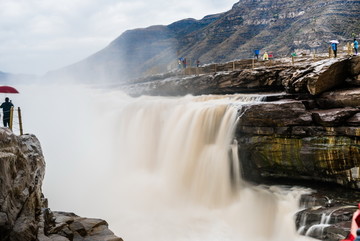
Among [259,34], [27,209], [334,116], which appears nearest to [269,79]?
[334,116]

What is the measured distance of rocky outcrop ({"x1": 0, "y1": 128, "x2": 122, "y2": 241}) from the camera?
720 centimetres

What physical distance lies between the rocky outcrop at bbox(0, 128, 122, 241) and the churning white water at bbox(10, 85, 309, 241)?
3681 millimetres

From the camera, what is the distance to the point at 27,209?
8.31 meters

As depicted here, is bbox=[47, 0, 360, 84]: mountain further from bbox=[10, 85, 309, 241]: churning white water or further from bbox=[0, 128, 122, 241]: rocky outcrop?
bbox=[0, 128, 122, 241]: rocky outcrop

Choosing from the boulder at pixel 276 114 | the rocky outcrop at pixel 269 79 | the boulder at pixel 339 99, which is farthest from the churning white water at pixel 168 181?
the boulder at pixel 339 99

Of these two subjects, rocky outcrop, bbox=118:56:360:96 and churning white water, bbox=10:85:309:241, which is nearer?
churning white water, bbox=10:85:309:241

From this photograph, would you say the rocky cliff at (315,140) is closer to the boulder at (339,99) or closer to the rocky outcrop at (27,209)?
the boulder at (339,99)

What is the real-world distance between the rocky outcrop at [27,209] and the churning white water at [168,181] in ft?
12.1

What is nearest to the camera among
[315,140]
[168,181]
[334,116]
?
[334,116]

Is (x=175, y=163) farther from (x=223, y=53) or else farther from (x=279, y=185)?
(x=223, y=53)

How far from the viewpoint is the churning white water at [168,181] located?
13.7 m

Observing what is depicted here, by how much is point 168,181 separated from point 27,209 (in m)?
10.6

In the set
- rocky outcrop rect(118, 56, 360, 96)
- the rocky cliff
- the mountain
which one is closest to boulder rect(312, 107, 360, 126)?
the rocky cliff

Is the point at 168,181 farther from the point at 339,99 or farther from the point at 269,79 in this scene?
the point at 269,79
